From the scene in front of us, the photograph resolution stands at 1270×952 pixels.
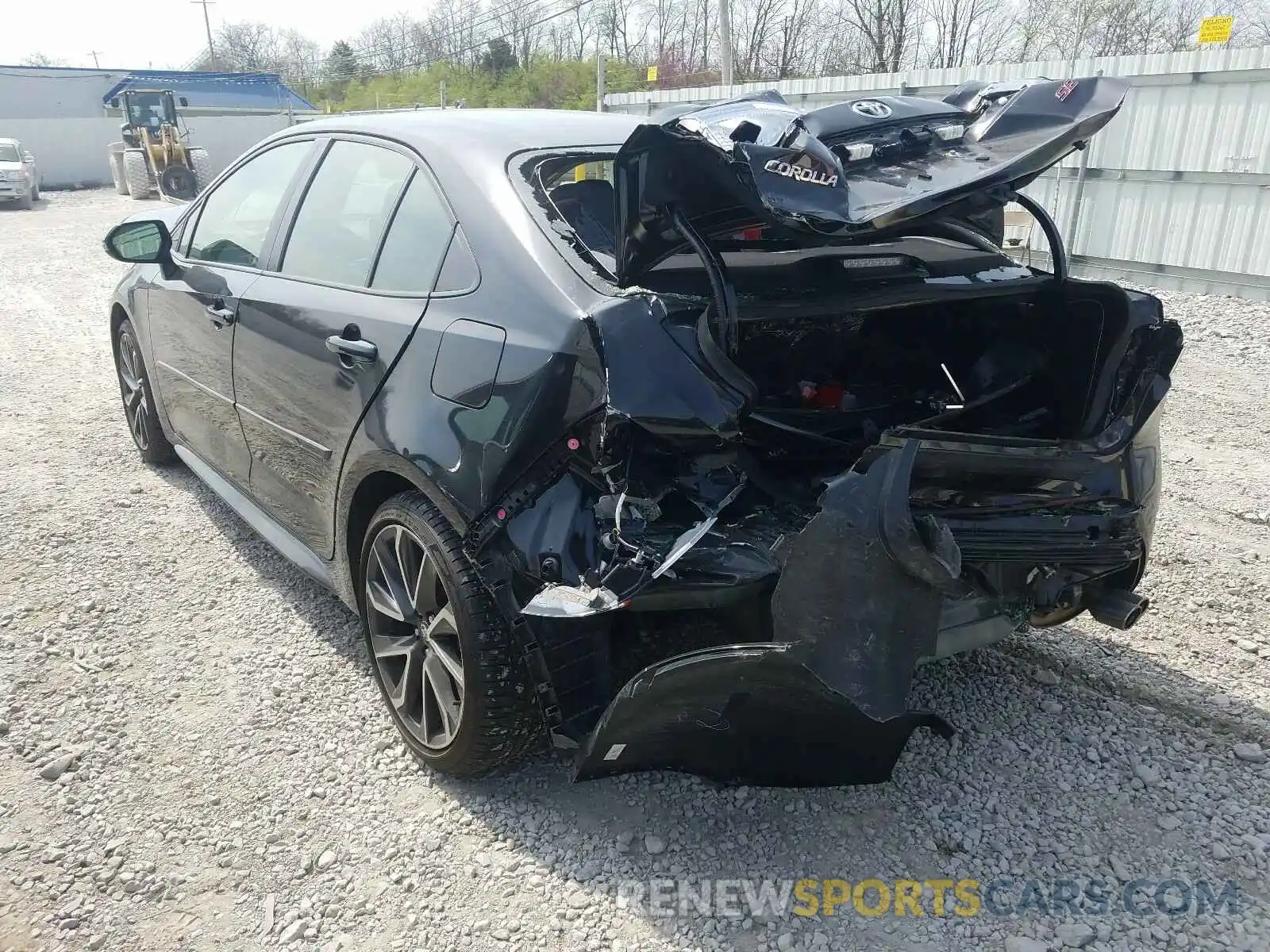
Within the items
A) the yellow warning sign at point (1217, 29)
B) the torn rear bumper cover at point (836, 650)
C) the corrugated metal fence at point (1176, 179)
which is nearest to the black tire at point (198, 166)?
the corrugated metal fence at point (1176, 179)

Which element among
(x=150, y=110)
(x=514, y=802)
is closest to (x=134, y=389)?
(x=514, y=802)

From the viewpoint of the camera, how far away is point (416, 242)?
276 cm

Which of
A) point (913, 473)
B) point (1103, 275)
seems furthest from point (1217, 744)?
point (1103, 275)

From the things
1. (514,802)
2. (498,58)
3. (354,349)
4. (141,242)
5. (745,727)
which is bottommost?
(514,802)

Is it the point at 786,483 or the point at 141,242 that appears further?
the point at 141,242

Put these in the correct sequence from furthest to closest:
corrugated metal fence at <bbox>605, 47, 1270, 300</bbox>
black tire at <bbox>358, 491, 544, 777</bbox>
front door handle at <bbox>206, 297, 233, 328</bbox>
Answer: corrugated metal fence at <bbox>605, 47, 1270, 300</bbox>
front door handle at <bbox>206, 297, 233, 328</bbox>
black tire at <bbox>358, 491, 544, 777</bbox>

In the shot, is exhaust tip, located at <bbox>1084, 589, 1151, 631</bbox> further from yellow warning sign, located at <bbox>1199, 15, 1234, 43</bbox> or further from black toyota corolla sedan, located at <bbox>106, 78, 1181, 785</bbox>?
yellow warning sign, located at <bbox>1199, 15, 1234, 43</bbox>

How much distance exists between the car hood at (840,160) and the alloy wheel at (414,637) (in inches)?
39.3

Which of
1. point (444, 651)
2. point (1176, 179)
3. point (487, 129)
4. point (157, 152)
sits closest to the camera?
point (444, 651)

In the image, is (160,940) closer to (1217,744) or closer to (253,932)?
(253,932)

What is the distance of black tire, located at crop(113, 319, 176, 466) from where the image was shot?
195 inches

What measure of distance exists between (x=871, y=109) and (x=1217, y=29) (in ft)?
33.1

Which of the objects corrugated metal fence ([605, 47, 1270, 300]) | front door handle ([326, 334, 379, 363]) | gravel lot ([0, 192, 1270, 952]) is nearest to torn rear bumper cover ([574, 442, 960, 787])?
gravel lot ([0, 192, 1270, 952])

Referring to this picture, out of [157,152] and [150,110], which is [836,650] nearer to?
[157,152]
